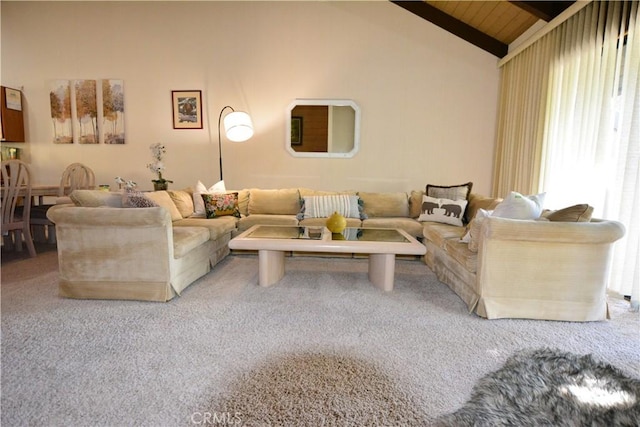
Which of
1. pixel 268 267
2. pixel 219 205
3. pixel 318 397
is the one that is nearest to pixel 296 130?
pixel 219 205

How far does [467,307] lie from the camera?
2.29 m

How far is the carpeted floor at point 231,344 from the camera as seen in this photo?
1336mm

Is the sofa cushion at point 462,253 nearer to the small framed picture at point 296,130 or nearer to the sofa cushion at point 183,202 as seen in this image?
the small framed picture at point 296,130

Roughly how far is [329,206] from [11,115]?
444 centimetres

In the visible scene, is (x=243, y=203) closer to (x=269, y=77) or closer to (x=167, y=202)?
(x=167, y=202)

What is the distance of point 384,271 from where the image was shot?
260cm

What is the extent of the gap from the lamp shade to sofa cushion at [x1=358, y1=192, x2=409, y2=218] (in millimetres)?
1695

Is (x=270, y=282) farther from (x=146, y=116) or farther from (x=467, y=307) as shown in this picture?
(x=146, y=116)

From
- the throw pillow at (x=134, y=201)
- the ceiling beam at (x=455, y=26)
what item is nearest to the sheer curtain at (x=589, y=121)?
the ceiling beam at (x=455, y=26)

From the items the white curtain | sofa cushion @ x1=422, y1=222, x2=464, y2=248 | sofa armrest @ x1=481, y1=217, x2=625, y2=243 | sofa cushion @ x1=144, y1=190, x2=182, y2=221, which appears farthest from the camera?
sofa cushion @ x1=144, y1=190, x2=182, y2=221

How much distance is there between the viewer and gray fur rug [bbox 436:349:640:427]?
1.20 m

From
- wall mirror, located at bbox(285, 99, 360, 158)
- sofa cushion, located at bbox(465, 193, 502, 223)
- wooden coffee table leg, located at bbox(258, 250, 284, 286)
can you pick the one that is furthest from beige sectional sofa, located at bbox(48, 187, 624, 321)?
wall mirror, located at bbox(285, 99, 360, 158)

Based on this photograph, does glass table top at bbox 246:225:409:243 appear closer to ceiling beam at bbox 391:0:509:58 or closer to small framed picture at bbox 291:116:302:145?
small framed picture at bbox 291:116:302:145

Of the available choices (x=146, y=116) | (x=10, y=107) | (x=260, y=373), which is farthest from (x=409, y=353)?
(x=10, y=107)
